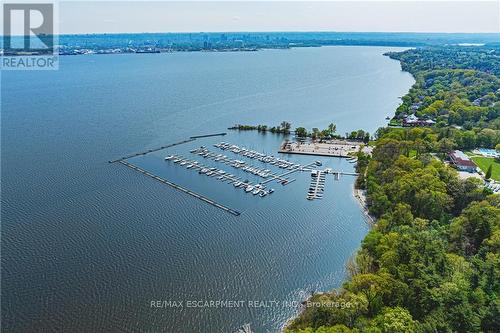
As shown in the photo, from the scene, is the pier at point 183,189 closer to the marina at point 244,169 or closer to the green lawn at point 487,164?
the marina at point 244,169

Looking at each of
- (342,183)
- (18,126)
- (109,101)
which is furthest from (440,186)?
(109,101)

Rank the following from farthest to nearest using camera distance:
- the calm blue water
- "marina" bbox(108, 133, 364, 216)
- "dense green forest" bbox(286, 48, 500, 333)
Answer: "marina" bbox(108, 133, 364, 216), the calm blue water, "dense green forest" bbox(286, 48, 500, 333)

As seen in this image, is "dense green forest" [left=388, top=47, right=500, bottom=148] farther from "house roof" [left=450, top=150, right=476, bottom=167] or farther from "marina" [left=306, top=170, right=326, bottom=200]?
"marina" [left=306, top=170, right=326, bottom=200]

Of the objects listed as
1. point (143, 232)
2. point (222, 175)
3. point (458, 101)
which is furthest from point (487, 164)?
point (143, 232)

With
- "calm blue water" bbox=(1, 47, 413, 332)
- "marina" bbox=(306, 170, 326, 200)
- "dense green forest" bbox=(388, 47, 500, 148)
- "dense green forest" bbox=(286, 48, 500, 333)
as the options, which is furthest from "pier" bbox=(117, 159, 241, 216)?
"dense green forest" bbox=(388, 47, 500, 148)

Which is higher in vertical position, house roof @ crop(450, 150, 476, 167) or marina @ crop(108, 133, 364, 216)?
house roof @ crop(450, 150, 476, 167)

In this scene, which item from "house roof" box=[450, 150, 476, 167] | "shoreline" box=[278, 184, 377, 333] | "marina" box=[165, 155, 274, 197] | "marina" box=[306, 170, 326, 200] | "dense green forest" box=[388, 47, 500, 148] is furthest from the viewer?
"dense green forest" box=[388, 47, 500, 148]

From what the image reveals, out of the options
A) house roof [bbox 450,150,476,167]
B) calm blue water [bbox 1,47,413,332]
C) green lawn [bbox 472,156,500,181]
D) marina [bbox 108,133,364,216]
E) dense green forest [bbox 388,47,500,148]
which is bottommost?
calm blue water [bbox 1,47,413,332]
